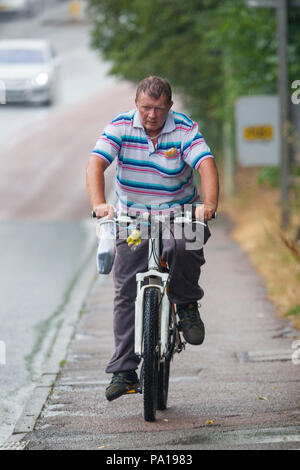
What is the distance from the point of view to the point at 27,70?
29.0 metres

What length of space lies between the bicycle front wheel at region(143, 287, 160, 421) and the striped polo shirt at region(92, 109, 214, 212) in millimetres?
513

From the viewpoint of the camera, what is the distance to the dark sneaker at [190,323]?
5.98 metres

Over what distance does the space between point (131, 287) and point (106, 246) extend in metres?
0.60

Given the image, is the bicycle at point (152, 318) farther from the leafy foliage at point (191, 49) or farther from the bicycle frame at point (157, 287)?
the leafy foliage at point (191, 49)

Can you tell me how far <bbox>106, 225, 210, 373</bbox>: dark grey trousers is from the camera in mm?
5883

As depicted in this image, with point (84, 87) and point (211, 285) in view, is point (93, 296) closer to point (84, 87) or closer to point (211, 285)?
point (211, 285)

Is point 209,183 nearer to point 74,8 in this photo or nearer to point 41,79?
point 41,79

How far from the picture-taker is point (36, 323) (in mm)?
9594

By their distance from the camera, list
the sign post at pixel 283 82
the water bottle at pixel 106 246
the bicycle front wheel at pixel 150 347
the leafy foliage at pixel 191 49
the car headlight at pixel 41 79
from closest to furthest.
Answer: the water bottle at pixel 106 246
the bicycle front wheel at pixel 150 347
the sign post at pixel 283 82
the leafy foliage at pixel 191 49
the car headlight at pixel 41 79

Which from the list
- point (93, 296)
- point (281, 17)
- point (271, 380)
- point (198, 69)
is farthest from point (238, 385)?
point (198, 69)

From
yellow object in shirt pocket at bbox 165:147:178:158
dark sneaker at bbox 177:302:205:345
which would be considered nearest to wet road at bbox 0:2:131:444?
dark sneaker at bbox 177:302:205:345

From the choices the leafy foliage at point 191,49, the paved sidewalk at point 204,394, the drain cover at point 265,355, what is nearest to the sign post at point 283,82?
the leafy foliage at point 191,49

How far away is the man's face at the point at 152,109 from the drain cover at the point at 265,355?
2479mm
